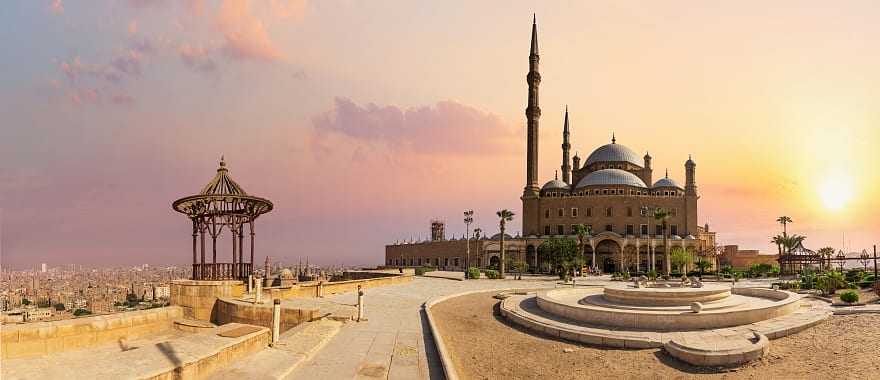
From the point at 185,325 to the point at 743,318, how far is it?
74.9 ft

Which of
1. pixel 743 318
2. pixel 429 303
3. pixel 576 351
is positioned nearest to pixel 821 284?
pixel 743 318

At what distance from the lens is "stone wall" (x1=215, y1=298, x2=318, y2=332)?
59.8 ft

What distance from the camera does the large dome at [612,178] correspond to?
75.8m

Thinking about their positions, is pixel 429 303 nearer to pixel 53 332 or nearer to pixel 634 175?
pixel 53 332

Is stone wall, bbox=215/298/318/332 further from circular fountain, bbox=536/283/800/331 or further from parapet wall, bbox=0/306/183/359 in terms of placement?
circular fountain, bbox=536/283/800/331

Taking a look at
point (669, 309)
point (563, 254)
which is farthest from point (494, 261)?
point (669, 309)

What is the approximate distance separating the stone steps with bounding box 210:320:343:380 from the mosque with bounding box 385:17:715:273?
57179 mm

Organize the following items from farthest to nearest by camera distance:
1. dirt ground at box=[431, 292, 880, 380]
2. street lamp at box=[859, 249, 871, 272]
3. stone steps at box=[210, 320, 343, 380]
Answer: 1. street lamp at box=[859, 249, 871, 272]
2. dirt ground at box=[431, 292, 880, 380]
3. stone steps at box=[210, 320, 343, 380]

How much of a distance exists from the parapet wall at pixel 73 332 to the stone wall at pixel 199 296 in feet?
6.27

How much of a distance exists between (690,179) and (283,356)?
76325 millimetres

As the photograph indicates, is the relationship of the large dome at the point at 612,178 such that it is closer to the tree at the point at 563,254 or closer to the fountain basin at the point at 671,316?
the tree at the point at 563,254

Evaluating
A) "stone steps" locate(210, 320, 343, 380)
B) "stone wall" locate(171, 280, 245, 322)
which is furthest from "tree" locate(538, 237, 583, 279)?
"stone steps" locate(210, 320, 343, 380)

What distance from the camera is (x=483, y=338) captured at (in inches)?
691

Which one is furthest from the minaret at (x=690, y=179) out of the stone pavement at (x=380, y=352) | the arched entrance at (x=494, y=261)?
the stone pavement at (x=380, y=352)
